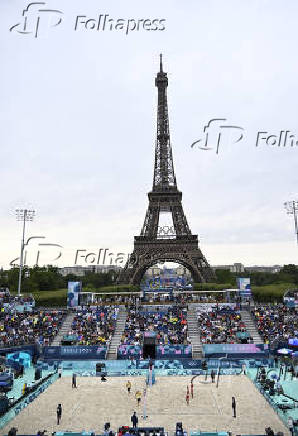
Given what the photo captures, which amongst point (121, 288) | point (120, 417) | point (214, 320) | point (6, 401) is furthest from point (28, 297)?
point (120, 417)

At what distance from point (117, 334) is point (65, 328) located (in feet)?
22.8

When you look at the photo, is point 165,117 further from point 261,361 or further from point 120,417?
point 120,417

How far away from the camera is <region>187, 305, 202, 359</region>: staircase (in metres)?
43.2

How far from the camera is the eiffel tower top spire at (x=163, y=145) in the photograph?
74.2 meters

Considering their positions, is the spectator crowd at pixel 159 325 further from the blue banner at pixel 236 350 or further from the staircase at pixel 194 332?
the blue banner at pixel 236 350

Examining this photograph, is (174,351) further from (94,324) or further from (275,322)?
(275,322)

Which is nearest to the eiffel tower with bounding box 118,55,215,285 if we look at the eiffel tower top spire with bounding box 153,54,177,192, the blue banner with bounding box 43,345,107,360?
the eiffel tower top spire with bounding box 153,54,177,192

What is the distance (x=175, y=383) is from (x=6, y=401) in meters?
15.0

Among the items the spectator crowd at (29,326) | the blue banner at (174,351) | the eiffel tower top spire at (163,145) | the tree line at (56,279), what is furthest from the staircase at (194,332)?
the eiffel tower top spire at (163,145)

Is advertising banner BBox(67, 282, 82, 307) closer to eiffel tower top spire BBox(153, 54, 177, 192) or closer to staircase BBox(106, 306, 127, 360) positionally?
staircase BBox(106, 306, 127, 360)

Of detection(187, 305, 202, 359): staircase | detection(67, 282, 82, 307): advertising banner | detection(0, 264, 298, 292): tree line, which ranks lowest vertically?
detection(187, 305, 202, 359): staircase

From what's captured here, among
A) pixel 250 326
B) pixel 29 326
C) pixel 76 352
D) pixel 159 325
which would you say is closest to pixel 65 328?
pixel 29 326

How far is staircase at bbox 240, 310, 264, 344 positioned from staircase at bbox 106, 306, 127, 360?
15.0 m

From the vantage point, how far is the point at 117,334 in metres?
46.6
